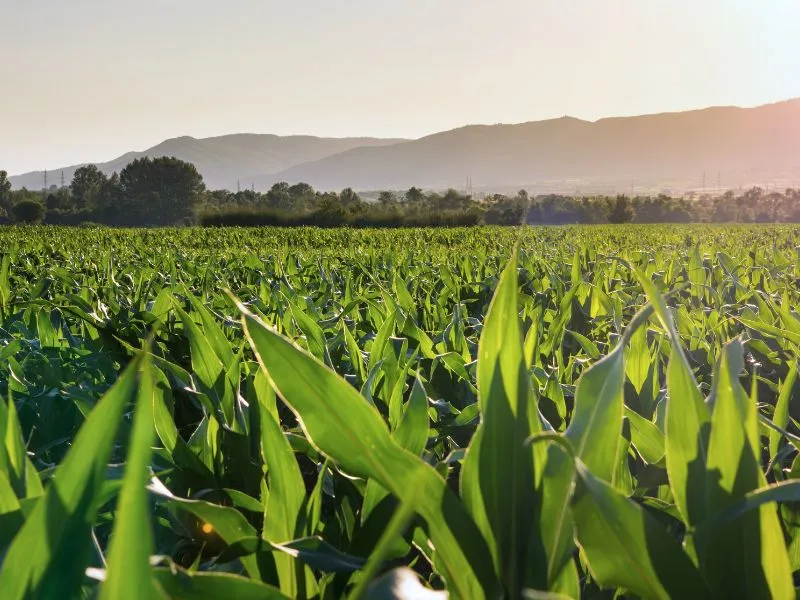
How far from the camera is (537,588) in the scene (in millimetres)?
592

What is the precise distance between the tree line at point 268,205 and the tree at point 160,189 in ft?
0.41

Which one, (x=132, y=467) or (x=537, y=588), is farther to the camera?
(x=537, y=588)

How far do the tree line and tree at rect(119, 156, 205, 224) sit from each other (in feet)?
0.41

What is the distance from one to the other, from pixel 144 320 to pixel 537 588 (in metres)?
1.82

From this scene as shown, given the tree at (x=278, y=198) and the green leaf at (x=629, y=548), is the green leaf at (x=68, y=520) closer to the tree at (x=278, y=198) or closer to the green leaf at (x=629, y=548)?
the green leaf at (x=629, y=548)

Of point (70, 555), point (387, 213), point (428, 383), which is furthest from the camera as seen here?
point (387, 213)

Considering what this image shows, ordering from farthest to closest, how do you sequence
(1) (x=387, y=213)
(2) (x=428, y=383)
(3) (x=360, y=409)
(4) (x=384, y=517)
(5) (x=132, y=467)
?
(1) (x=387, y=213)
(2) (x=428, y=383)
(4) (x=384, y=517)
(3) (x=360, y=409)
(5) (x=132, y=467)

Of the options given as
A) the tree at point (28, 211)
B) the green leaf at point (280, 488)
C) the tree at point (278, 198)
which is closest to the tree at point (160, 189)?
the tree at point (278, 198)

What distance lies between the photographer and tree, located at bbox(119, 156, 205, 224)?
307 feet

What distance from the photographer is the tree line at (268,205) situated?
2495 inches

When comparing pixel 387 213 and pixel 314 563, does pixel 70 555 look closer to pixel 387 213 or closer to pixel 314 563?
pixel 314 563

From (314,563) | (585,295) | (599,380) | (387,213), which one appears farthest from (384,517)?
(387,213)

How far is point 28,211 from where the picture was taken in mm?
81188

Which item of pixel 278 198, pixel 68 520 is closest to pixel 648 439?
pixel 68 520
